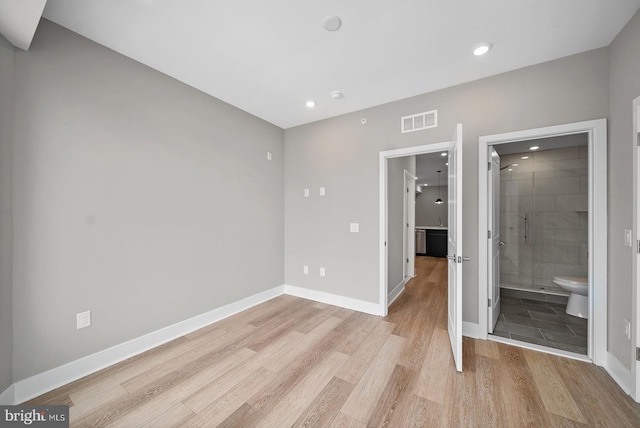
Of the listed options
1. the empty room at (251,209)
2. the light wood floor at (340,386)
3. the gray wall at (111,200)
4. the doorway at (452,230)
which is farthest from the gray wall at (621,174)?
the gray wall at (111,200)

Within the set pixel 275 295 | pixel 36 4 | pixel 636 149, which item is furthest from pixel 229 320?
pixel 636 149

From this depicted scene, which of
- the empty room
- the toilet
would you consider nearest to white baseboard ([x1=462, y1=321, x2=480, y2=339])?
the empty room

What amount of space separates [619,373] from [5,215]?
15.2 feet

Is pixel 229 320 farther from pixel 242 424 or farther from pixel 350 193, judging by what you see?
pixel 350 193

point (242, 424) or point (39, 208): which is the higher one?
point (39, 208)

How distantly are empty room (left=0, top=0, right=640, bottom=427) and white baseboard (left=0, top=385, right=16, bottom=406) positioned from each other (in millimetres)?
18

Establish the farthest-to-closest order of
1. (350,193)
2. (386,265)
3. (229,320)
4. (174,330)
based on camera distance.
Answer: (350,193) < (386,265) < (229,320) < (174,330)

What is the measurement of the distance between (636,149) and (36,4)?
4.00 m

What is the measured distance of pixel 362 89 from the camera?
2.80m

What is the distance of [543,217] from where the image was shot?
4055mm

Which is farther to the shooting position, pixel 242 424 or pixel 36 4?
pixel 242 424

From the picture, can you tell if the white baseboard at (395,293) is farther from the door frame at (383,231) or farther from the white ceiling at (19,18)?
the white ceiling at (19,18)

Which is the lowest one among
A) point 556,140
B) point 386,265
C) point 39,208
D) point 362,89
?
point 386,265

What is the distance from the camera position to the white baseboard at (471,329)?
2.58 meters
